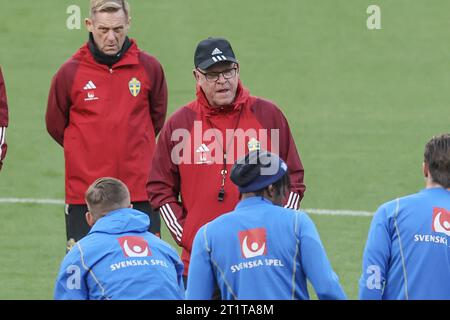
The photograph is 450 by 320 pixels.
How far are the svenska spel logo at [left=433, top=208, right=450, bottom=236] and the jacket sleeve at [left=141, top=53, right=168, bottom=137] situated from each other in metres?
2.87

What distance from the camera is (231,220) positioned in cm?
738

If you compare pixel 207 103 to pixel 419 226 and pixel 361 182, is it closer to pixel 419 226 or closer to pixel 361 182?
pixel 419 226

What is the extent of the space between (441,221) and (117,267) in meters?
1.81

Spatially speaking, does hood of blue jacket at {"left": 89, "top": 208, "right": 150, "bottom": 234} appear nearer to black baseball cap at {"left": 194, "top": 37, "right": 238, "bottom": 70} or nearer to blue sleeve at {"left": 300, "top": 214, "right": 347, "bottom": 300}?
blue sleeve at {"left": 300, "top": 214, "right": 347, "bottom": 300}

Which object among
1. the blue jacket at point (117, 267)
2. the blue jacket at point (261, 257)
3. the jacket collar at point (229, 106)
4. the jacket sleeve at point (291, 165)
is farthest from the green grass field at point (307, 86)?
the blue jacket at point (261, 257)

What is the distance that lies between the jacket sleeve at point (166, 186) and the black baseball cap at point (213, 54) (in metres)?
0.45

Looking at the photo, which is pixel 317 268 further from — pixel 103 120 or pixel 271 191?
pixel 103 120

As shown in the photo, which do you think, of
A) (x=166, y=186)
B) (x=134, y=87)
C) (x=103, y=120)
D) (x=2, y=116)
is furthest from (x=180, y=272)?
(x=2, y=116)

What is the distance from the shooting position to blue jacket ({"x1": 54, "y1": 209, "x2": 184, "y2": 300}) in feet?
25.1

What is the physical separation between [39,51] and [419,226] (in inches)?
489

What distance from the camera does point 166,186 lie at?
347 inches

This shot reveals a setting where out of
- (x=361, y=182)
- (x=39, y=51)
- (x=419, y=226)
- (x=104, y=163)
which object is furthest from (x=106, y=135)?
(x=39, y=51)

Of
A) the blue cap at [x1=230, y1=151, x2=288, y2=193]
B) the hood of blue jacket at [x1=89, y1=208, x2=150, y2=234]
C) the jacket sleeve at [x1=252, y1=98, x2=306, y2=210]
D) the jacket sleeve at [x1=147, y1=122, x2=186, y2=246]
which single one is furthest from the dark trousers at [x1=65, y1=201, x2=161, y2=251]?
the blue cap at [x1=230, y1=151, x2=288, y2=193]

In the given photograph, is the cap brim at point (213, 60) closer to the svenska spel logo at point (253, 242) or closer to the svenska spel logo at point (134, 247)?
the svenska spel logo at point (134, 247)
